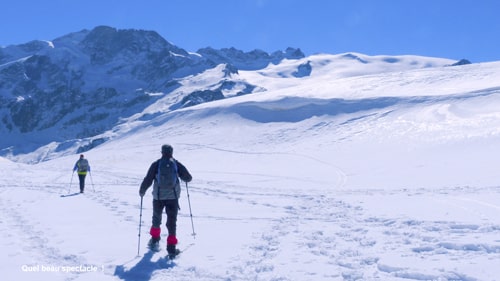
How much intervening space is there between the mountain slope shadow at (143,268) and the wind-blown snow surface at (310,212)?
32 millimetres

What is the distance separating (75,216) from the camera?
13.7 meters

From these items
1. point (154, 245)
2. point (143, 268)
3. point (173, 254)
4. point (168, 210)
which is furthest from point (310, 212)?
point (143, 268)

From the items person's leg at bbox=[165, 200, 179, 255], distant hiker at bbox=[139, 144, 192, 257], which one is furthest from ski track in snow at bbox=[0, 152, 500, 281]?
distant hiker at bbox=[139, 144, 192, 257]

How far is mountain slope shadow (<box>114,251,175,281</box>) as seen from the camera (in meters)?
7.88

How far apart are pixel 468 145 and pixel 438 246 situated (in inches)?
981

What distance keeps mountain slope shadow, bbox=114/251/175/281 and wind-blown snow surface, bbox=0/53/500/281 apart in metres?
0.03

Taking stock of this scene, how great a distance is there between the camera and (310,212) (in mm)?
14102

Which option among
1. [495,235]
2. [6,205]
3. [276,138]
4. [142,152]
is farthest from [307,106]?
[495,235]

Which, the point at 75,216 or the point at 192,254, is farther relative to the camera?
the point at 75,216

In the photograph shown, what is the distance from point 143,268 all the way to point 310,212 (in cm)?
681

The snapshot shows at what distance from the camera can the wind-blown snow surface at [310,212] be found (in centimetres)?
809

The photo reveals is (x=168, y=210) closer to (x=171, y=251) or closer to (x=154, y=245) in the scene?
(x=154, y=245)

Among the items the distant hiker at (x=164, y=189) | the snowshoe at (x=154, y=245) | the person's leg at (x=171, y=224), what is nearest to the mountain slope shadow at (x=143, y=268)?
the person's leg at (x=171, y=224)

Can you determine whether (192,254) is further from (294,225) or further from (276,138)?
(276,138)
